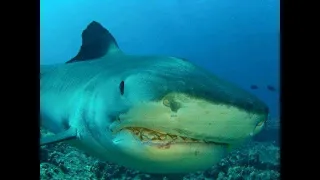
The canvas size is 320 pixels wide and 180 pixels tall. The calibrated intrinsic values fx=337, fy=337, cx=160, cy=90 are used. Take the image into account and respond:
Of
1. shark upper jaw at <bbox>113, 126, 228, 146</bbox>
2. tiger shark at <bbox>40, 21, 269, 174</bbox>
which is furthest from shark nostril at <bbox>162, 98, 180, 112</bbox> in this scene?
shark upper jaw at <bbox>113, 126, 228, 146</bbox>

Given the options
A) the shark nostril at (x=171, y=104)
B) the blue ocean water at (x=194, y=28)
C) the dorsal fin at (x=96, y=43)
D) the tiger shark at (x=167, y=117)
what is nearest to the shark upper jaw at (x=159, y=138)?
the tiger shark at (x=167, y=117)

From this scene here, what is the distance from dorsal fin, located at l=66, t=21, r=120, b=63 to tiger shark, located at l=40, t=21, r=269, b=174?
1041 mm

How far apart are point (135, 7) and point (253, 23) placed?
2493cm

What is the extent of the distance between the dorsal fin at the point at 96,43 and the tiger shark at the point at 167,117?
104 centimetres

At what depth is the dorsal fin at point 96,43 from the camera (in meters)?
3.23

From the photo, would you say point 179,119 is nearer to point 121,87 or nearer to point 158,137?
point 158,137

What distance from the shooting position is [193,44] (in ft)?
254

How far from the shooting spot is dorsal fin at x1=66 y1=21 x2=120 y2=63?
3.23 meters

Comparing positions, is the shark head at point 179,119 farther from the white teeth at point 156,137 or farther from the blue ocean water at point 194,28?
the blue ocean water at point 194,28

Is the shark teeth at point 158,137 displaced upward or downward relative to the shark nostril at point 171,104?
downward

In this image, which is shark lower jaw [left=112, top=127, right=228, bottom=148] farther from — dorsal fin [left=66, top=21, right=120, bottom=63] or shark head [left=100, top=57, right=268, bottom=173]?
dorsal fin [left=66, top=21, right=120, bottom=63]

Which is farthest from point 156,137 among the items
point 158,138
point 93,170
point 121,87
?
point 93,170
